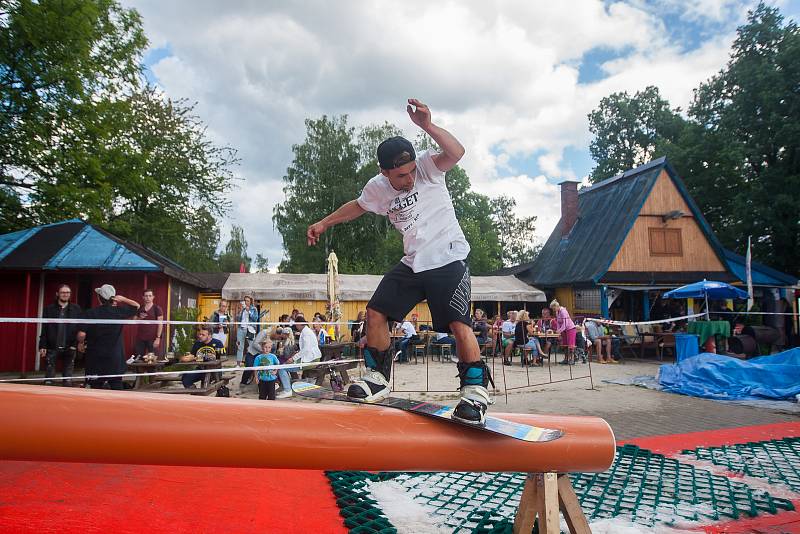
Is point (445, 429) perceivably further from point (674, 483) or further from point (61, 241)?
point (61, 241)

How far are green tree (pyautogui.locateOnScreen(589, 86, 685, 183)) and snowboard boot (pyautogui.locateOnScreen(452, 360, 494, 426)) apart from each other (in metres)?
41.5

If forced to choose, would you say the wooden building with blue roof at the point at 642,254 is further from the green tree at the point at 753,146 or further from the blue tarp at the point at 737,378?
the blue tarp at the point at 737,378

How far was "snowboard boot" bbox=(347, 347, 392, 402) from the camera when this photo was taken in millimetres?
2719

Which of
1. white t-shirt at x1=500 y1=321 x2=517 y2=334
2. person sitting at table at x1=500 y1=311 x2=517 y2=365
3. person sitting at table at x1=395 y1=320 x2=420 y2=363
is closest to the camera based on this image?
person sitting at table at x1=500 y1=311 x2=517 y2=365

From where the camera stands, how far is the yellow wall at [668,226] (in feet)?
68.9

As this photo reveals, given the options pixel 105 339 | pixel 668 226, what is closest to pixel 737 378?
pixel 105 339

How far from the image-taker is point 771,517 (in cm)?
321

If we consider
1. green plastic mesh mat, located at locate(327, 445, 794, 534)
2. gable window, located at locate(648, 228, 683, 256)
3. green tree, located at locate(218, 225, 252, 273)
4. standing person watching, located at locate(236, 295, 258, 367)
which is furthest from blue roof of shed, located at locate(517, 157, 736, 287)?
green tree, located at locate(218, 225, 252, 273)

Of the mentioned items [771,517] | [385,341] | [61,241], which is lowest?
[771,517]

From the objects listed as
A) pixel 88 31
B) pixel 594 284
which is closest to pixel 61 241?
pixel 88 31

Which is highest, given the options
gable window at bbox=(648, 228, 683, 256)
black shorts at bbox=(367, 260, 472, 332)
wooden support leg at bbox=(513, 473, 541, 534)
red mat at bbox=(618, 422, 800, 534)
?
gable window at bbox=(648, 228, 683, 256)

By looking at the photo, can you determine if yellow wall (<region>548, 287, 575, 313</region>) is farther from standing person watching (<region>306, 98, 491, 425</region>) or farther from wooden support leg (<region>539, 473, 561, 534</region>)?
wooden support leg (<region>539, 473, 561, 534</region>)

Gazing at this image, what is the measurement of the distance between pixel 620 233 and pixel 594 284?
2.63m

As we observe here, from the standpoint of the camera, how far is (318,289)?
65.3ft
